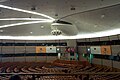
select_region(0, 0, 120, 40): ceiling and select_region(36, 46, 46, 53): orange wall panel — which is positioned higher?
select_region(0, 0, 120, 40): ceiling

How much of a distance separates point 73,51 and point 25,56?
6863mm

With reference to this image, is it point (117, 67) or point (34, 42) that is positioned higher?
point (34, 42)

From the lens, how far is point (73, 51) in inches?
806

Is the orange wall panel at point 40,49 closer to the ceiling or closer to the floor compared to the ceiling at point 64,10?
closer to the floor

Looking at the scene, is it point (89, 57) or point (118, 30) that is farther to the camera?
point (89, 57)

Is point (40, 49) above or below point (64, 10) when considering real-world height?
below

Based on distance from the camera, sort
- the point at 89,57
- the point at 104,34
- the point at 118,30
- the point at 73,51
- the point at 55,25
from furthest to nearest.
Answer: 1. the point at 73,51
2. the point at 89,57
3. the point at 104,34
4. the point at 118,30
5. the point at 55,25

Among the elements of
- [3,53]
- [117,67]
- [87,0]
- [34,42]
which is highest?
[87,0]

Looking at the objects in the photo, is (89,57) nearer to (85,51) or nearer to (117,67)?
(85,51)

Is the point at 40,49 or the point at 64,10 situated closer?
the point at 64,10

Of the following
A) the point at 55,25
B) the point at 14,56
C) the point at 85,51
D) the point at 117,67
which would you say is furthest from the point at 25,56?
the point at 117,67

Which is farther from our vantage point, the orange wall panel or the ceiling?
the orange wall panel

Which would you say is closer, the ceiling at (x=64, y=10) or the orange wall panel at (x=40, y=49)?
the ceiling at (x=64, y=10)

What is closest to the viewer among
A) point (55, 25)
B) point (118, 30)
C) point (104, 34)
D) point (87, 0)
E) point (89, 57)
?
point (87, 0)
